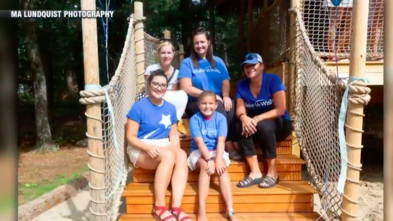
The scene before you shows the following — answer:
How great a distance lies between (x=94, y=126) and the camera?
7.33 feet

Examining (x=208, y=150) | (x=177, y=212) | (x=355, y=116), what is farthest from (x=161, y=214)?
(x=355, y=116)

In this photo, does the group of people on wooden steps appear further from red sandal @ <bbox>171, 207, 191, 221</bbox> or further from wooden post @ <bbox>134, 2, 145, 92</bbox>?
wooden post @ <bbox>134, 2, 145, 92</bbox>

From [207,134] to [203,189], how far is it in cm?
44

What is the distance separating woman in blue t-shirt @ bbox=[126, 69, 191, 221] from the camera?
259cm

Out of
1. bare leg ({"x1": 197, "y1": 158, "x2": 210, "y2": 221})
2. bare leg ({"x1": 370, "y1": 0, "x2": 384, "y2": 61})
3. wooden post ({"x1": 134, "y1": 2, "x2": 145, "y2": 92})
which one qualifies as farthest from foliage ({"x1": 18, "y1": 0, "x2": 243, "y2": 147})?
bare leg ({"x1": 197, "y1": 158, "x2": 210, "y2": 221})

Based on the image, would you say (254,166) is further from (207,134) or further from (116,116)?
(116,116)

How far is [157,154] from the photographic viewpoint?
8.57 ft

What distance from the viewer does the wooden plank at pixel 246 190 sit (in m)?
2.66

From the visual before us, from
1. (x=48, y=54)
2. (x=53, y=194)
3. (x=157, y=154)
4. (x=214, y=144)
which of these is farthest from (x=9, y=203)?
(x=48, y=54)

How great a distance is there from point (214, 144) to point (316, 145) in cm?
91

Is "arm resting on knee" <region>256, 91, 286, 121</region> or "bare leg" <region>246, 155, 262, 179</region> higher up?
"arm resting on knee" <region>256, 91, 286, 121</region>

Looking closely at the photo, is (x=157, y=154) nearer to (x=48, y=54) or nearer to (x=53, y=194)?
(x=53, y=194)

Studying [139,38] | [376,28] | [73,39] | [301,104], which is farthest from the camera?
[73,39]

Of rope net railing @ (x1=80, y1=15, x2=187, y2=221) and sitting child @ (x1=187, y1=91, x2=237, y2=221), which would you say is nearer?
rope net railing @ (x1=80, y1=15, x2=187, y2=221)
